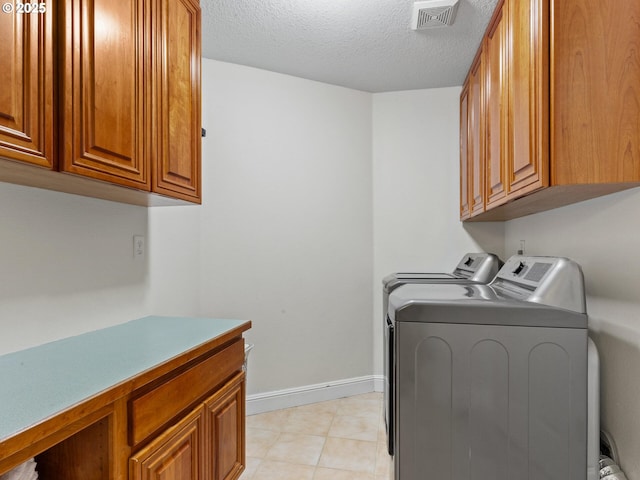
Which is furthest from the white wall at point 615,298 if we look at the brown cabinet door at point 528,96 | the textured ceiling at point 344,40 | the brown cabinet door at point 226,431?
the brown cabinet door at point 226,431

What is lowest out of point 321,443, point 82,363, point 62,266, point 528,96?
point 321,443

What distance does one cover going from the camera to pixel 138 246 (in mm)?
1816

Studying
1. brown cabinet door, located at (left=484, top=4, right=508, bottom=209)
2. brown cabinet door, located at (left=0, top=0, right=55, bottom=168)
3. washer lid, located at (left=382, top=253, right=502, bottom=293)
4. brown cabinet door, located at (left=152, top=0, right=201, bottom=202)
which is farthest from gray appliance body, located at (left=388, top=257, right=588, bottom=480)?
brown cabinet door, located at (left=0, top=0, right=55, bottom=168)

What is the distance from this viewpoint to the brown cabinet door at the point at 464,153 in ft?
8.38

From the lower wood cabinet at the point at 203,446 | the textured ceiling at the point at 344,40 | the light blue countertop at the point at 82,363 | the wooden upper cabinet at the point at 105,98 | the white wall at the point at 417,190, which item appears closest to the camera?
the light blue countertop at the point at 82,363

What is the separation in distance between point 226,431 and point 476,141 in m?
2.05

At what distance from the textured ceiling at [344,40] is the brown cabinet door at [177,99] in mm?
406

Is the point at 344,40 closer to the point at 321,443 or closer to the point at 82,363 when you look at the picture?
the point at 82,363

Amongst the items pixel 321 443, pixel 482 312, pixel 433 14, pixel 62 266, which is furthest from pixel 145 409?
pixel 433 14

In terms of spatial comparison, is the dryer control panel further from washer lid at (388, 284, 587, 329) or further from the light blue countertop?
the light blue countertop

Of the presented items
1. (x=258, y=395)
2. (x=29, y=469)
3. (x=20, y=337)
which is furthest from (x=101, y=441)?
(x=258, y=395)

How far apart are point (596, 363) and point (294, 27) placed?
7.00 feet

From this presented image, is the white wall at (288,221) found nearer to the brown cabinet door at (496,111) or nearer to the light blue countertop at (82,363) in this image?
the light blue countertop at (82,363)

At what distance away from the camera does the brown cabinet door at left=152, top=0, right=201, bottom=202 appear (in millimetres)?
1425
